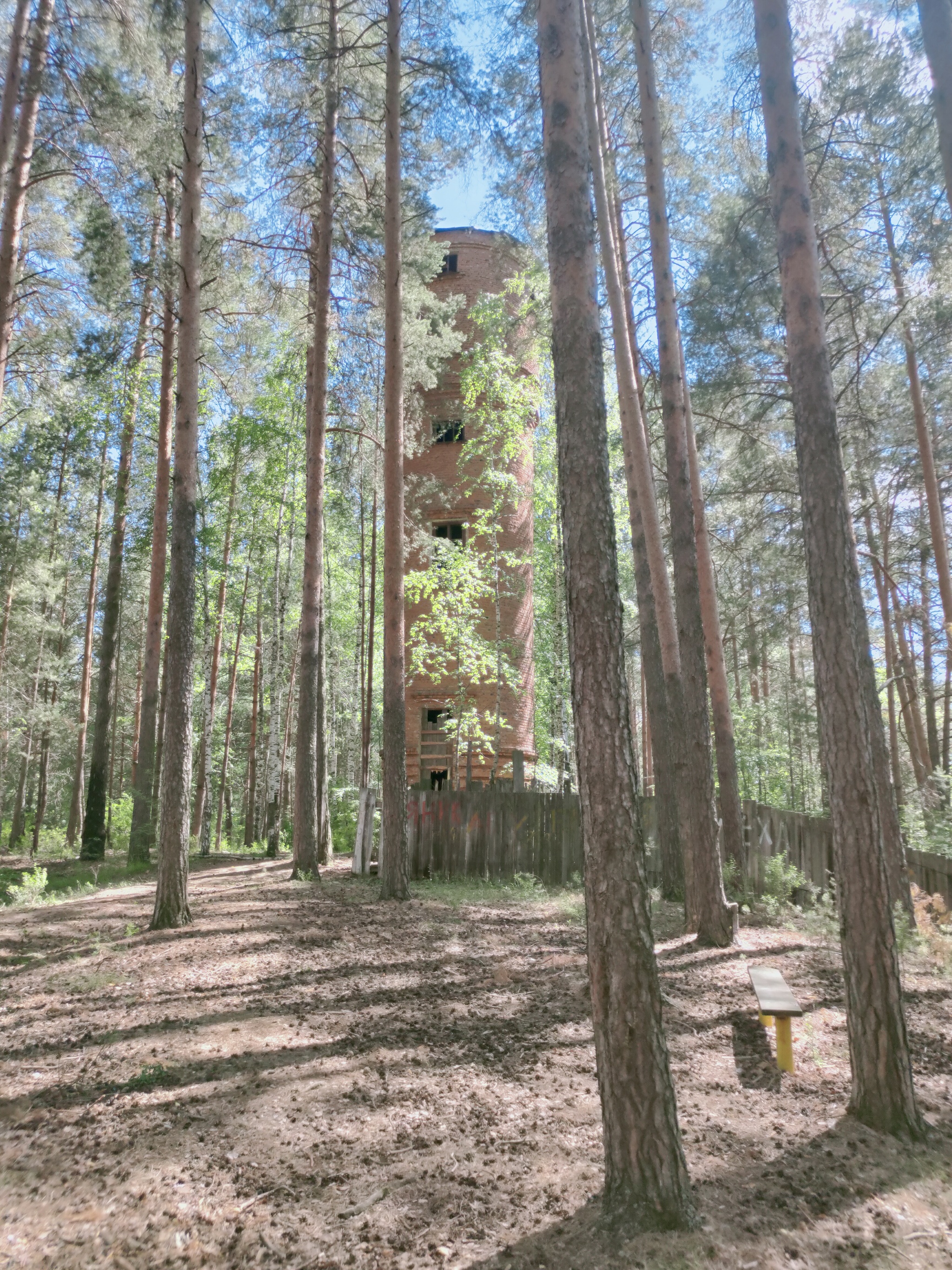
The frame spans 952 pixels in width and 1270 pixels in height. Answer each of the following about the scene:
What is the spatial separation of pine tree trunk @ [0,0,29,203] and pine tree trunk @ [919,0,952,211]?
11.0m

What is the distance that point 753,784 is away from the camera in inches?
1195

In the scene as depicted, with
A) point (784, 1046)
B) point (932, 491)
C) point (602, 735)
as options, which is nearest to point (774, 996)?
point (784, 1046)

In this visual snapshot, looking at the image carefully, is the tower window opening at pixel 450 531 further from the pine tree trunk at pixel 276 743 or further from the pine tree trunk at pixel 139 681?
the pine tree trunk at pixel 139 681

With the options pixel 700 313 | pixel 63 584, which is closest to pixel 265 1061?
pixel 700 313

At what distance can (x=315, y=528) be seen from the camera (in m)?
12.2

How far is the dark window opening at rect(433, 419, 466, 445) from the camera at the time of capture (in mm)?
21312

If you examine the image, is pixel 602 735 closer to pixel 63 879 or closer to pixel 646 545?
pixel 646 545

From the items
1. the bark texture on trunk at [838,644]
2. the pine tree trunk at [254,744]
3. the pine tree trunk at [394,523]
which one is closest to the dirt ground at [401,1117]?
the bark texture on trunk at [838,644]

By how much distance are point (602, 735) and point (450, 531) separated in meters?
19.5

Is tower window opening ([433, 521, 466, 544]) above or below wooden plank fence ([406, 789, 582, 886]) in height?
above

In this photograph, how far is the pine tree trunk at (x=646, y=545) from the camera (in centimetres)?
973

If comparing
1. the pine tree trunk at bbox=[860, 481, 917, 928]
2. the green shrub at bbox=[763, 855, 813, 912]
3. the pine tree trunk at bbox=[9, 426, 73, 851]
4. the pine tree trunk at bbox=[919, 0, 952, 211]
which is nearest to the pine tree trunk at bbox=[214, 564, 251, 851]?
the pine tree trunk at bbox=[9, 426, 73, 851]

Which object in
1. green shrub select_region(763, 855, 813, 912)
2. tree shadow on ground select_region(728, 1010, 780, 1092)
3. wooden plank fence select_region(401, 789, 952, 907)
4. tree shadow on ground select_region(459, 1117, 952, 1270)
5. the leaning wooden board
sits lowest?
tree shadow on ground select_region(728, 1010, 780, 1092)

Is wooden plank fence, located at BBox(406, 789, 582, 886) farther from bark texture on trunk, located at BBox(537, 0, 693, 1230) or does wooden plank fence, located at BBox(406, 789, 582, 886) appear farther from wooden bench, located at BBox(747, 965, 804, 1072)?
bark texture on trunk, located at BBox(537, 0, 693, 1230)
